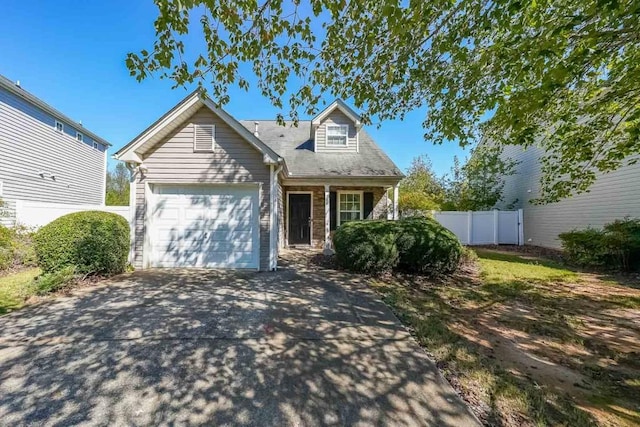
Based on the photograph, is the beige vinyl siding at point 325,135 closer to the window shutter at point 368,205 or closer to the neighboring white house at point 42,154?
the window shutter at point 368,205

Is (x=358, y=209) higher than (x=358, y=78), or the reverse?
(x=358, y=78)

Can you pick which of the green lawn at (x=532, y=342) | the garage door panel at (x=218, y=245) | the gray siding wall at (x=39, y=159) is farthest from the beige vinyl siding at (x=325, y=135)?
the gray siding wall at (x=39, y=159)

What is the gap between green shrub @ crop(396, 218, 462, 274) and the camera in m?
7.37

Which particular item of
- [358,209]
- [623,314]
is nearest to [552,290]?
[623,314]

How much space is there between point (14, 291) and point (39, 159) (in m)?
10.4

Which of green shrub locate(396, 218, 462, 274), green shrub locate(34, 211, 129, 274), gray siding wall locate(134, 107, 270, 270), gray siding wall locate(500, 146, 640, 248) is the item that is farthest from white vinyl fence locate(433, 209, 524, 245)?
green shrub locate(34, 211, 129, 274)

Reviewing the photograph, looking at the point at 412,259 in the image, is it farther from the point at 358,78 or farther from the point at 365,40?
the point at 365,40

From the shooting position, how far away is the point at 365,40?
424cm

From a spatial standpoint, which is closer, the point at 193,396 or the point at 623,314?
the point at 193,396

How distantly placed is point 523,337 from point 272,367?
11.8 ft

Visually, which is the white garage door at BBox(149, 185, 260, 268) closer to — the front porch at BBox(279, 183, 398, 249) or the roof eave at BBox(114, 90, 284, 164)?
the roof eave at BBox(114, 90, 284, 164)

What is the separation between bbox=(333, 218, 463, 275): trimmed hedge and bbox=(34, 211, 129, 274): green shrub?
581 cm

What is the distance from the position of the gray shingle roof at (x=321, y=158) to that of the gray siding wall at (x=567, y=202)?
7.45 metres

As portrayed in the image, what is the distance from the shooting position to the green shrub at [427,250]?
7.37m
